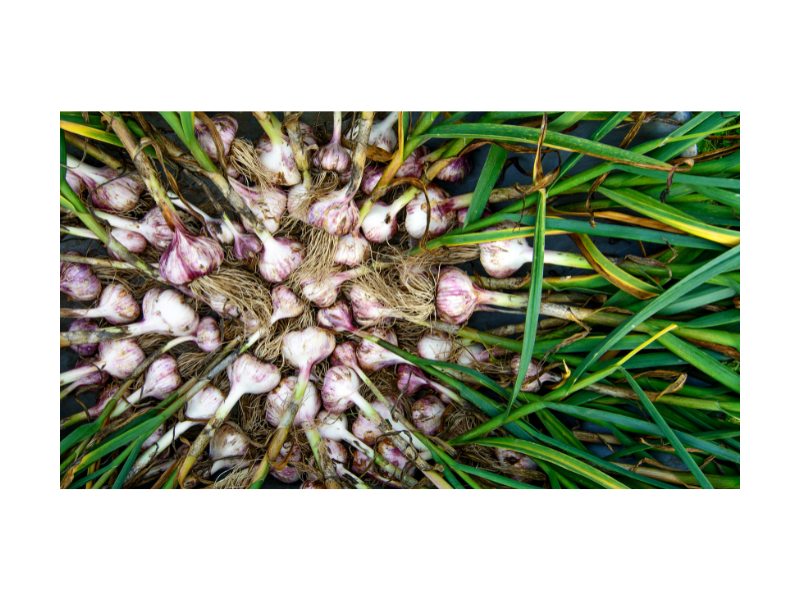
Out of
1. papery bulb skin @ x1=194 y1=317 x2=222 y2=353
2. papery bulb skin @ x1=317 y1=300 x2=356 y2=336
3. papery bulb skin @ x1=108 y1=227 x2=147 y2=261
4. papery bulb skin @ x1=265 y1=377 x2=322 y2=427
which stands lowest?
papery bulb skin @ x1=265 y1=377 x2=322 y2=427

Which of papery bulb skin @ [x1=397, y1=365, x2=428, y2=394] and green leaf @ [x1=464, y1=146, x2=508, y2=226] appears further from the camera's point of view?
papery bulb skin @ [x1=397, y1=365, x2=428, y2=394]

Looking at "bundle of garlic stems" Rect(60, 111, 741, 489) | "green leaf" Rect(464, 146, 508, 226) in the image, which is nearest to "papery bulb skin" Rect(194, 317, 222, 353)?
"bundle of garlic stems" Rect(60, 111, 741, 489)

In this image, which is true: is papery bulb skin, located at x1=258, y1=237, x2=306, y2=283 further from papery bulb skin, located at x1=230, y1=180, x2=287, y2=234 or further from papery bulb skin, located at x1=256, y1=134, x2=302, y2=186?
papery bulb skin, located at x1=256, y1=134, x2=302, y2=186

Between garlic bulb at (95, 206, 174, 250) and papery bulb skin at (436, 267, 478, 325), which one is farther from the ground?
garlic bulb at (95, 206, 174, 250)

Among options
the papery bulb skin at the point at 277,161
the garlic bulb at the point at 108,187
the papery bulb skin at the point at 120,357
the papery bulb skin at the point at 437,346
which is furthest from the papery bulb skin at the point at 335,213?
the papery bulb skin at the point at 120,357

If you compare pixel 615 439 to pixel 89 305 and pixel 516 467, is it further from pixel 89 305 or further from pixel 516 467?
pixel 89 305

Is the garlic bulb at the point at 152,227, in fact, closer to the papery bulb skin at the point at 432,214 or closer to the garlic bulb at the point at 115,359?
the garlic bulb at the point at 115,359
